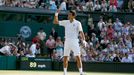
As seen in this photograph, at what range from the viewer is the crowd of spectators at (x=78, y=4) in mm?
26906

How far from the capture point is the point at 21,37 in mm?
25359

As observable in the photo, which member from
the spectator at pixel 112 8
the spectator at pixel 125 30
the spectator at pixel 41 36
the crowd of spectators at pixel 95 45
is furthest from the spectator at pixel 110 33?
the spectator at pixel 41 36

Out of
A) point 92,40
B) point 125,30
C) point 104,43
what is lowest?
point 104,43

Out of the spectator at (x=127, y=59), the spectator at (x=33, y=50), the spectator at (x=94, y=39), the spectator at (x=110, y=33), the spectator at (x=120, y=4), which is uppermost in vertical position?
the spectator at (x=120, y=4)

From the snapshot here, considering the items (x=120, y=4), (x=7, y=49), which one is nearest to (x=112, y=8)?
(x=120, y=4)

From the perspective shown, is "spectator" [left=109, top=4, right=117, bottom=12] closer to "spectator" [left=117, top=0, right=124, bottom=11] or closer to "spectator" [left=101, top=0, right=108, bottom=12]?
"spectator" [left=101, top=0, right=108, bottom=12]

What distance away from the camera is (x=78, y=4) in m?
28.3

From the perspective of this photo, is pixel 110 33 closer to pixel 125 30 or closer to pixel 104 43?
pixel 125 30

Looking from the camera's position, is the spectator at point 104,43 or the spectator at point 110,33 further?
the spectator at point 110,33

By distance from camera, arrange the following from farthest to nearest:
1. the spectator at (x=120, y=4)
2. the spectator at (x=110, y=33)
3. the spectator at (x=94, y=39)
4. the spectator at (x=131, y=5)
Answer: the spectator at (x=120, y=4), the spectator at (x=131, y=5), the spectator at (x=110, y=33), the spectator at (x=94, y=39)

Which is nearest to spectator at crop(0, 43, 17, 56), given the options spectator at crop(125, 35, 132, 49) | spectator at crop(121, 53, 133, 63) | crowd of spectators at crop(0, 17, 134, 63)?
crowd of spectators at crop(0, 17, 134, 63)

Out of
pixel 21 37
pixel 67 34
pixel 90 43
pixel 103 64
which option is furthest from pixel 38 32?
pixel 67 34

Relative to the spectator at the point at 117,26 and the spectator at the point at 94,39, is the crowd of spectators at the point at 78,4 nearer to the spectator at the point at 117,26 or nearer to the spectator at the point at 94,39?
the spectator at the point at 117,26

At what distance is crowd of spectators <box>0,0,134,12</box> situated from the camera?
26906 millimetres
